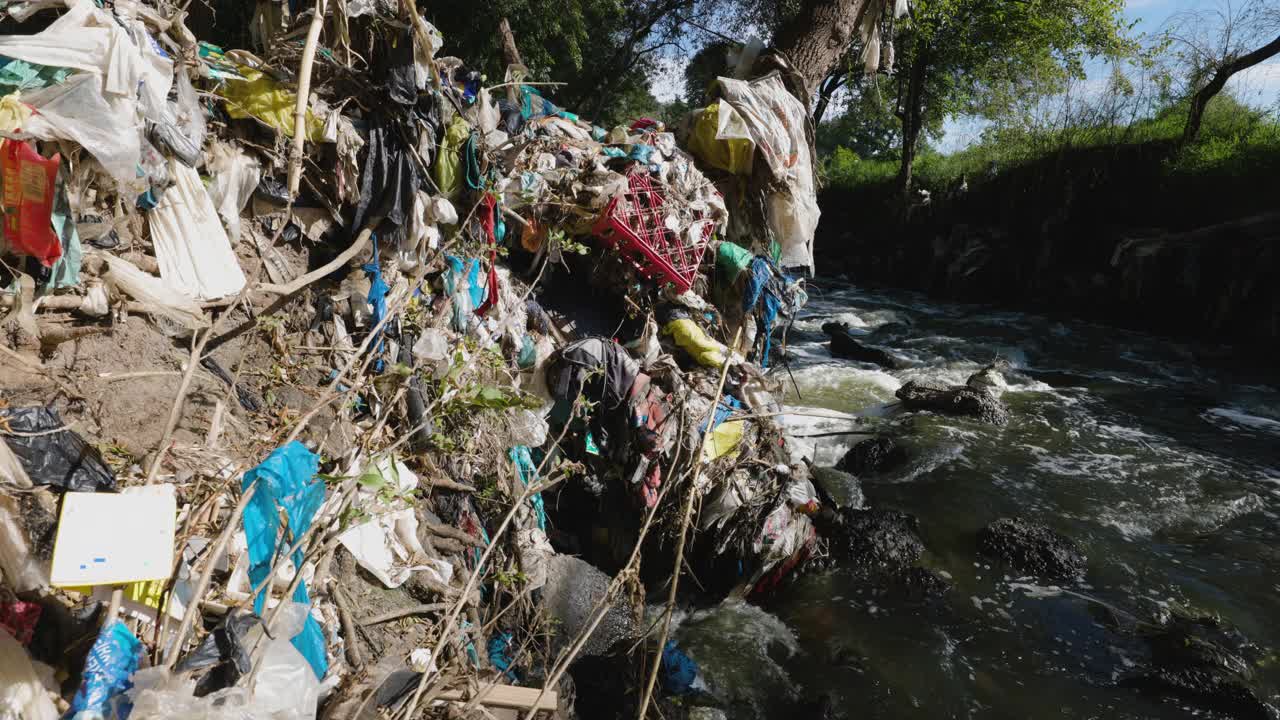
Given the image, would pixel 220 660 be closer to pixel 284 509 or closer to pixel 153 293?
pixel 284 509

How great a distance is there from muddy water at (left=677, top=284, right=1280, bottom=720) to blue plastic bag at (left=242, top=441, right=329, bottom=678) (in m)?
2.46

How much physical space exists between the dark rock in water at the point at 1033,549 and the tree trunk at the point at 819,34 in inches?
141

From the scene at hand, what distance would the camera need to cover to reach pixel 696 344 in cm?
434

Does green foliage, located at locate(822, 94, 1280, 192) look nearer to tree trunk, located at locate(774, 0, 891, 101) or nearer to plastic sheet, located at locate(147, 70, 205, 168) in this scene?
tree trunk, located at locate(774, 0, 891, 101)

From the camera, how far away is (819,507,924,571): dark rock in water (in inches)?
192

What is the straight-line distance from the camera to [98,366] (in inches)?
90.5

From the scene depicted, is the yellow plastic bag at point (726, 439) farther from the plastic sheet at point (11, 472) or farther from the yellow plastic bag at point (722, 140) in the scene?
the plastic sheet at point (11, 472)

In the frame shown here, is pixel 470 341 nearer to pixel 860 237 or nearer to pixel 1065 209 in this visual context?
pixel 1065 209

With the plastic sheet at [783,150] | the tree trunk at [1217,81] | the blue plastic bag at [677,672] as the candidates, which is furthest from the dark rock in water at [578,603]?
the tree trunk at [1217,81]

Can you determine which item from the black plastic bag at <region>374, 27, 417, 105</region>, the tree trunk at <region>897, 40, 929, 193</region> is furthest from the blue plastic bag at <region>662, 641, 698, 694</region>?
the tree trunk at <region>897, 40, 929, 193</region>

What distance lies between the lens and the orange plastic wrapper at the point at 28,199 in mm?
2008

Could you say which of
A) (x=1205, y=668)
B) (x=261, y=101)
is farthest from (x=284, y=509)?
(x=1205, y=668)

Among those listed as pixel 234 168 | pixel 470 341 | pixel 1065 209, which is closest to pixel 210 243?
pixel 234 168

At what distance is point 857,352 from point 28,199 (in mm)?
9495
